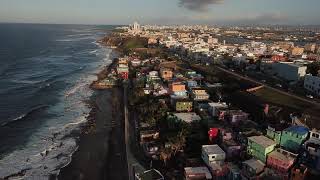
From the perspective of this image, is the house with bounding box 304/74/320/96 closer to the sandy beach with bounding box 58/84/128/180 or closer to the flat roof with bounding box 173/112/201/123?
the flat roof with bounding box 173/112/201/123

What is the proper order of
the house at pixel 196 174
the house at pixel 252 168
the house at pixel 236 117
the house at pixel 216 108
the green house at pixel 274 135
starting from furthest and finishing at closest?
the house at pixel 216 108 → the house at pixel 236 117 → the green house at pixel 274 135 → the house at pixel 196 174 → the house at pixel 252 168

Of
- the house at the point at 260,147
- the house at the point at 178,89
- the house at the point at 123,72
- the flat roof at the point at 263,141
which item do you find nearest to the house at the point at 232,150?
the house at the point at 260,147

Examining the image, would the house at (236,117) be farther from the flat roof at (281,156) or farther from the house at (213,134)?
the flat roof at (281,156)

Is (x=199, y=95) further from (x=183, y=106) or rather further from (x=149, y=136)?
(x=149, y=136)

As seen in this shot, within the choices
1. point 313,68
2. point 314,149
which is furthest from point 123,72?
point 314,149

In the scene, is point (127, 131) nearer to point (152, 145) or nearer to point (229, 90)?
point (152, 145)

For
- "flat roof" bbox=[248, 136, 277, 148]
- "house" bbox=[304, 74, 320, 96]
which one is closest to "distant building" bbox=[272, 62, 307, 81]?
"house" bbox=[304, 74, 320, 96]
